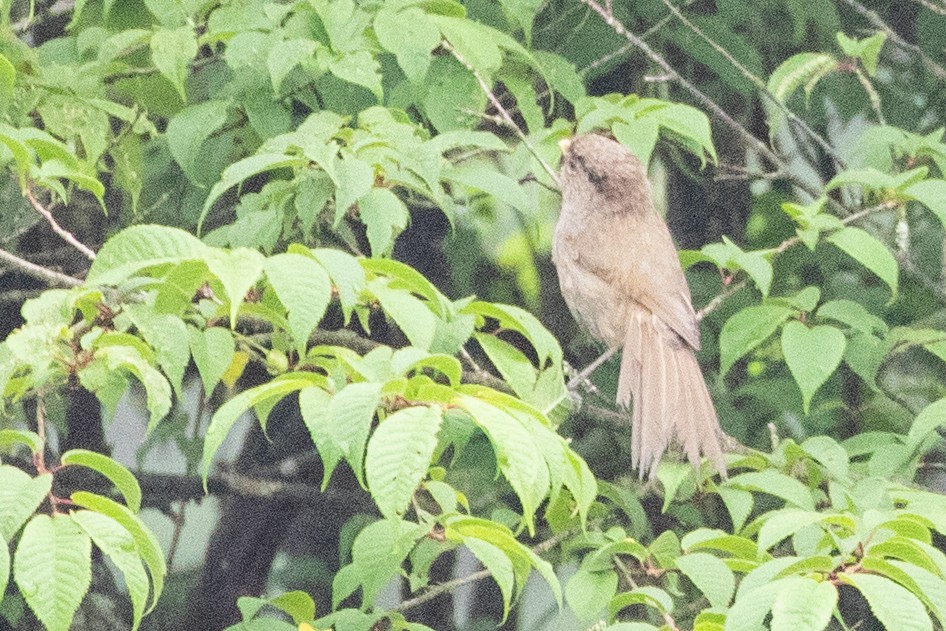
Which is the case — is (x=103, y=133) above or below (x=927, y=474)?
above

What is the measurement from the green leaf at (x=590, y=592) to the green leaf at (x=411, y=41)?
1.06m

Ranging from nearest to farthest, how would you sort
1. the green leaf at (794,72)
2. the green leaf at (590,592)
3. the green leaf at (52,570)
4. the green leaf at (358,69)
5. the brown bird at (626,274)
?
the green leaf at (52,570)
the green leaf at (590,592)
the green leaf at (358,69)
the green leaf at (794,72)
the brown bird at (626,274)

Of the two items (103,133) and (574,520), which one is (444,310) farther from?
(103,133)

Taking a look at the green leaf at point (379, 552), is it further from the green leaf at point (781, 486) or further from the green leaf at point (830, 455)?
the green leaf at point (830, 455)

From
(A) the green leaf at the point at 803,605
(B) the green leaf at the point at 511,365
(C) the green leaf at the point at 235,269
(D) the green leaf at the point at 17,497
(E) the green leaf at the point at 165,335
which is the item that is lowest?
(A) the green leaf at the point at 803,605

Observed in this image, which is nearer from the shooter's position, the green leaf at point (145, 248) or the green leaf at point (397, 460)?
the green leaf at point (397, 460)

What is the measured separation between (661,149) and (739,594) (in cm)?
261

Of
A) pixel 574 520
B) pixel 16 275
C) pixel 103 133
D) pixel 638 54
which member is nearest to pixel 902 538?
pixel 574 520

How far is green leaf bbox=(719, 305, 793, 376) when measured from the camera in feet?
10.3

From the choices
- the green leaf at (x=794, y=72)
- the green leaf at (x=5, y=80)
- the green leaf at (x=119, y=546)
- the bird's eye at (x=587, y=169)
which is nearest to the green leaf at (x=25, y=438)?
the green leaf at (x=119, y=546)

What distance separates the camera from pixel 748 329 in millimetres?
3172

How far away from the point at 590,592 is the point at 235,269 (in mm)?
1096

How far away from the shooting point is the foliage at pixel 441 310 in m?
2.07

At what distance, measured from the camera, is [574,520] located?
3.10 metres
